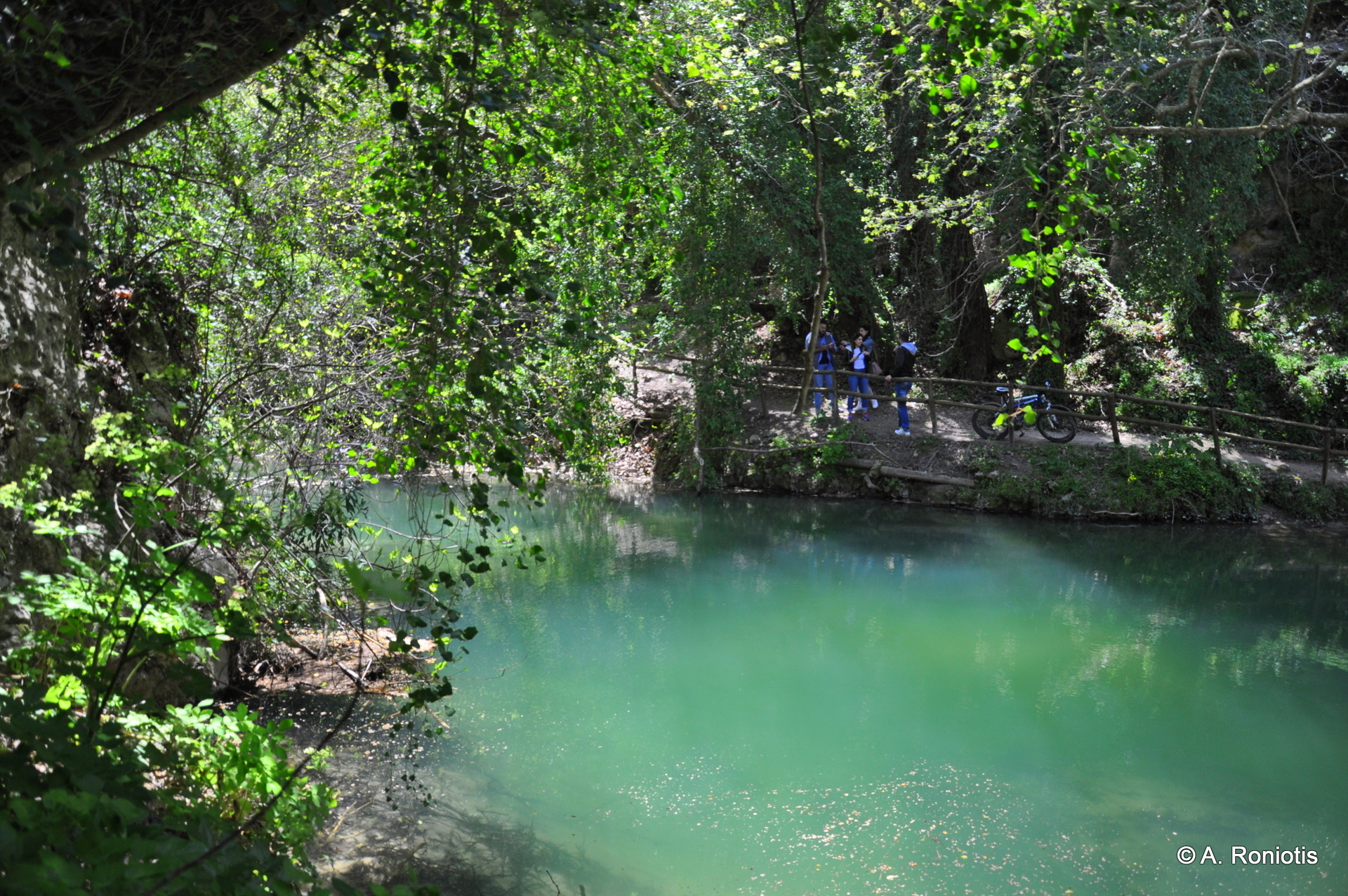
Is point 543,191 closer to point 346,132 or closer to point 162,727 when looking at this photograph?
point 346,132

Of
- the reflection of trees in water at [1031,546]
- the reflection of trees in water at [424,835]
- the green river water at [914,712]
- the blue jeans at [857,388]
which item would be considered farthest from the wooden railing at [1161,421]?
the reflection of trees in water at [424,835]

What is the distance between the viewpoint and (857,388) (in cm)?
1709

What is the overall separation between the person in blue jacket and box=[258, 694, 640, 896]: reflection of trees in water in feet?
37.1

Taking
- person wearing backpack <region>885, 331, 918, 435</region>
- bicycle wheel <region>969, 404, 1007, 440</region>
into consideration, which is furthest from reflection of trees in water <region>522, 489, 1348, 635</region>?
bicycle wheel <region>969, 404, 1007, 440</region>

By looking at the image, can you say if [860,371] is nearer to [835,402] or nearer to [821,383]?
[821,383]

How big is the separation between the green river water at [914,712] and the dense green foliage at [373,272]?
134cm

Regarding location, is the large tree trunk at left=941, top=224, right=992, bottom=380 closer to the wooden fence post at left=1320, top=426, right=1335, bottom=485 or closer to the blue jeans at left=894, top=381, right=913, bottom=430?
the blue jeans at left=894, top=381, right=913, bottom=430

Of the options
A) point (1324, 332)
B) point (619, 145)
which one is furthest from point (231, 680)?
point (1324, 332)

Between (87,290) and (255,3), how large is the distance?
3.50 meters

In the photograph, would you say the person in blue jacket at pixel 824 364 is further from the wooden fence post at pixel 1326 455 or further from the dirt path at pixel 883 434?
the wooden fence post at pixel 1326 455

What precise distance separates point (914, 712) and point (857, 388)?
10.0m

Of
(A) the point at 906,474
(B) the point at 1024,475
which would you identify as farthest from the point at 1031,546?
(A) the point at 906,474

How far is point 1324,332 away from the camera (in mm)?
17047

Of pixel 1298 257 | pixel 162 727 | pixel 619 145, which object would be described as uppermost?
pixel 1298 257
